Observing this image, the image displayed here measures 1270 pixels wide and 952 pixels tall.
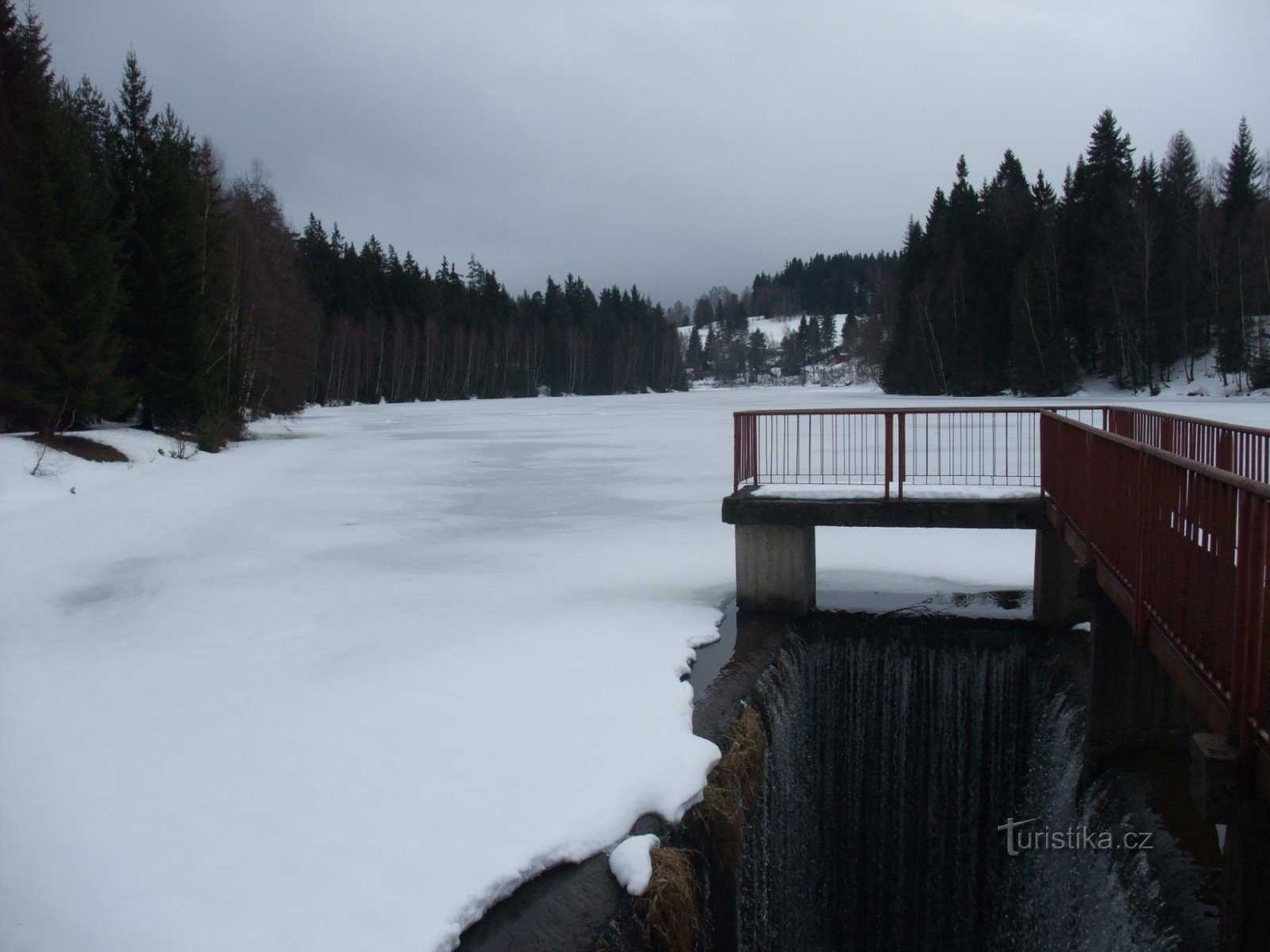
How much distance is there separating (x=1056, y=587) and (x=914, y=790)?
325cm

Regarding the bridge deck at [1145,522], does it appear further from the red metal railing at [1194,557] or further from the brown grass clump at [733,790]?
the brown grass clump at [733,790]

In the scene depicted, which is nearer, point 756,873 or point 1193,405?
point 756,873

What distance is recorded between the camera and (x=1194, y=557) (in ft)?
15.9

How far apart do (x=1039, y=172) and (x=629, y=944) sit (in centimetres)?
7928

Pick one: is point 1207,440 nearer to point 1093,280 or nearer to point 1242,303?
point 1242,303

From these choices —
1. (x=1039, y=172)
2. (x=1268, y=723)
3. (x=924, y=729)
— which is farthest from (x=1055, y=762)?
(x=1039, y=172)

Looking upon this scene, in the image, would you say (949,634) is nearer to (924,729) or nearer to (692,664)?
(924,729)

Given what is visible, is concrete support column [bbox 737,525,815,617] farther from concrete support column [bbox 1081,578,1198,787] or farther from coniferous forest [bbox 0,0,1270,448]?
coniferous forest [bbox 0,0,1270,448]

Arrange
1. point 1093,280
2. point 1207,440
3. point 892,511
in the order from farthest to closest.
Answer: point 1093,280 → point 892,511 → point 1207,440

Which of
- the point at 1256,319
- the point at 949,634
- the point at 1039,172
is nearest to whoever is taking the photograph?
the point at 949,634

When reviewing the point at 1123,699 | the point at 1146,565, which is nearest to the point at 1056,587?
the point at 1123,699

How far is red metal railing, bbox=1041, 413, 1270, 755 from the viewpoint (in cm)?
391

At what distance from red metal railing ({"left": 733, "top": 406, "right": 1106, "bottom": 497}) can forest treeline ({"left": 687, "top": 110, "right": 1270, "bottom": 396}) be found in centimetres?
1916

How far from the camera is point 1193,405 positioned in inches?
1630
